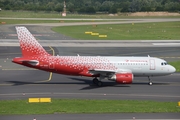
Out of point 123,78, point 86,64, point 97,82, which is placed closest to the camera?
point 123,78

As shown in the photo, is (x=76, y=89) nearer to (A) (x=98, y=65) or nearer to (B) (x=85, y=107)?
(A) (x=98, y=65)

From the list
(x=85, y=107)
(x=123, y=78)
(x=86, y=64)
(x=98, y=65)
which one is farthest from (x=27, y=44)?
(x=85, y=107)

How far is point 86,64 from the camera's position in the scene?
51.7 meters

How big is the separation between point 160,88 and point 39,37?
65956 mm

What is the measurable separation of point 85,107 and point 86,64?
12.6m

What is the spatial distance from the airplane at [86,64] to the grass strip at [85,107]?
28.5 feet

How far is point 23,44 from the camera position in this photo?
51.4 meters

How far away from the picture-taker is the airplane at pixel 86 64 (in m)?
50.8

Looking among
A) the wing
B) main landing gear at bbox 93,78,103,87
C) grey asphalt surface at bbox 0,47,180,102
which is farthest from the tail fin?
main landing gear at bbox 93,78,103,87

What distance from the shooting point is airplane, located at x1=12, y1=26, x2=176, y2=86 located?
A: 167 feet

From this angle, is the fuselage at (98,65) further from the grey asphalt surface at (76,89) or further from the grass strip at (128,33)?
the grass strip at (128,33)

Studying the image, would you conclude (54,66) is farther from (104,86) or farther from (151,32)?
(151,32)

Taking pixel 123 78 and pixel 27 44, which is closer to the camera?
pixel 123 78

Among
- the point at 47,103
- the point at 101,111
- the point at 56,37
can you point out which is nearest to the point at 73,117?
the point at 101,111
